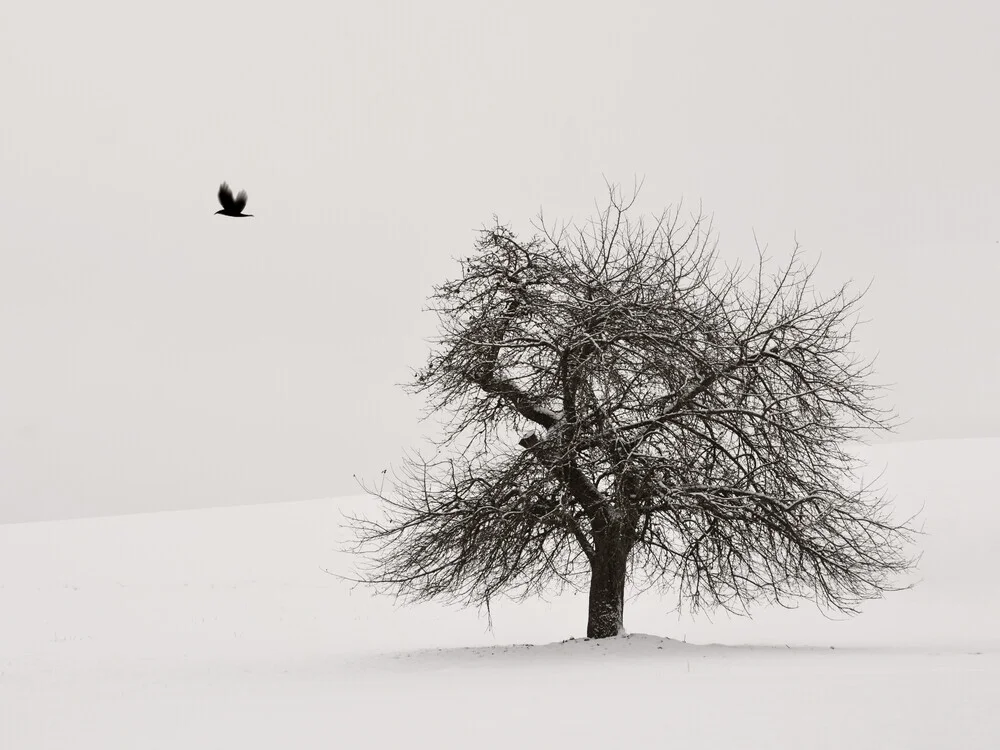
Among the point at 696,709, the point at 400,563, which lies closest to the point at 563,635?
the point at 400,563

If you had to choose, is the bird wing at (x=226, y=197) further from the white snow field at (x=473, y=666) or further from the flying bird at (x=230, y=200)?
the white snow field at (x=473, y=666)

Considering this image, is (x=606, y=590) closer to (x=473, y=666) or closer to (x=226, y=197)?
(x=473, y=666)

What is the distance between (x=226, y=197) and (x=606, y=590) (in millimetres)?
8222

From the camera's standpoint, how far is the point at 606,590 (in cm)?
1545

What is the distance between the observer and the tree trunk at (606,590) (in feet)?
50.4

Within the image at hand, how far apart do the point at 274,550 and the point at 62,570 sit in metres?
Answer: 7.84

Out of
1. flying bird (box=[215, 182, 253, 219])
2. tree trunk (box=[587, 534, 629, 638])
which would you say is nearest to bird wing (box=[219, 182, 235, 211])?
flying bird (box=[215, 182, 253, 219])

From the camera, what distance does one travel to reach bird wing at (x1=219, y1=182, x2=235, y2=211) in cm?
1171

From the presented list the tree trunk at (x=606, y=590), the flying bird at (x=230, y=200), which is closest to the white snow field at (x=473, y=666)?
the tree trunk at (x=606, y=590)

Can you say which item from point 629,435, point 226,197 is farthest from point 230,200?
point 629,435

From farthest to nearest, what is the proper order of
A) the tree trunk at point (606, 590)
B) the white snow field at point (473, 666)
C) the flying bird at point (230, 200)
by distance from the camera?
the tree trunk at point (606, 590), the flying bird at point (230, 200), the white snow field at point (473, 666)

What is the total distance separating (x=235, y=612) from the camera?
86.0ft

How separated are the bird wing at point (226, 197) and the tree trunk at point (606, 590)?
748 centimetres

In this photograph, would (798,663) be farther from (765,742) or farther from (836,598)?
(765,742)
